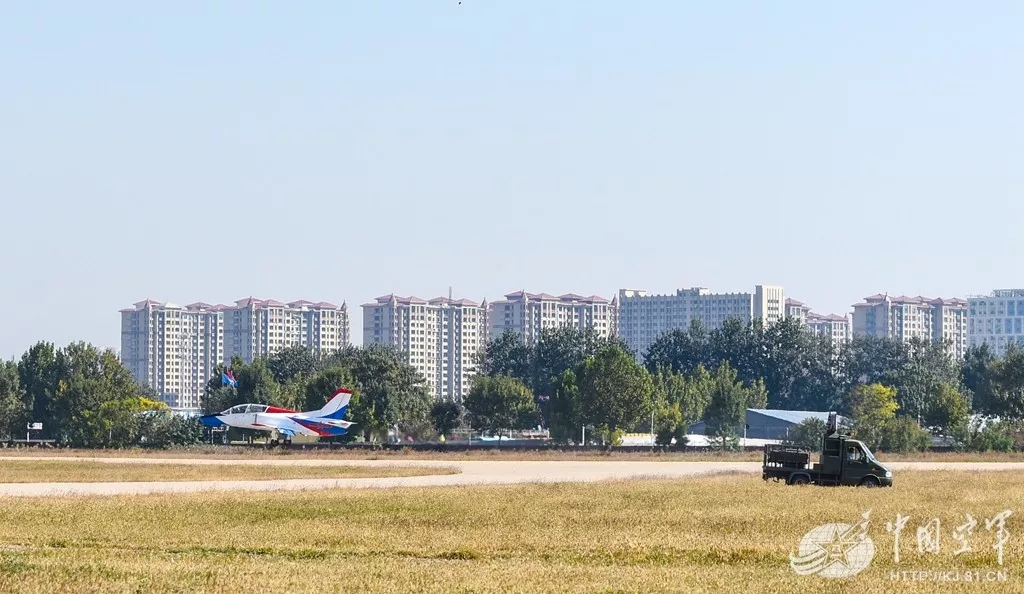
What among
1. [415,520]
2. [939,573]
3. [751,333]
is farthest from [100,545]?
[751,333]

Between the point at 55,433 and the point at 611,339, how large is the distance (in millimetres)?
82153

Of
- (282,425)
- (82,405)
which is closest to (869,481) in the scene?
(282,425)

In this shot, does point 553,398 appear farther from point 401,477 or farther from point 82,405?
point 401,477

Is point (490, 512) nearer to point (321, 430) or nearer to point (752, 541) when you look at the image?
point (752, 541)

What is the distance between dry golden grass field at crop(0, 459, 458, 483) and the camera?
5341 cm

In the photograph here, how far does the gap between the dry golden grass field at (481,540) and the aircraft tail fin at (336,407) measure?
52.2 m

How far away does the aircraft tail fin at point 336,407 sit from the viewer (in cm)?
9412

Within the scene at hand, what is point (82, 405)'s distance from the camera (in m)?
98.0

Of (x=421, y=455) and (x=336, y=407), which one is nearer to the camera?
(x=421, y=455)

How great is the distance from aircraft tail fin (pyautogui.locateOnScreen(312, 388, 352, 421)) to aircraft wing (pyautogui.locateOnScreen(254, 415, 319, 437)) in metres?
1.92

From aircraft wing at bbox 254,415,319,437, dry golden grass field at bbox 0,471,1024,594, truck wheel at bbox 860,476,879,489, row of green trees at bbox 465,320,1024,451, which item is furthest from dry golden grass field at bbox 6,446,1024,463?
dry golden grass field at bbox 0,471,1024,594
